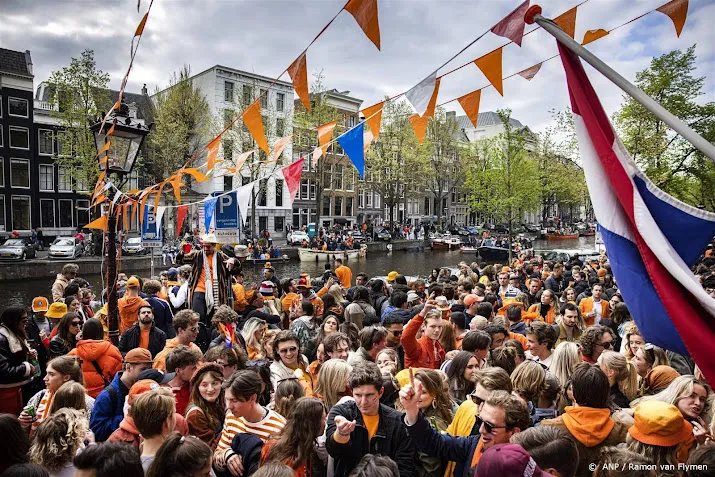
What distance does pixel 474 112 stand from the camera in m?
4.38

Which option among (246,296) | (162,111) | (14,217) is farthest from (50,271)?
(246,296)

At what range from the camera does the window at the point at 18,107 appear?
102 feet

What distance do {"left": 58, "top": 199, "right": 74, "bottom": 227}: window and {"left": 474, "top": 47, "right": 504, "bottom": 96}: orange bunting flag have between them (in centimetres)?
3762

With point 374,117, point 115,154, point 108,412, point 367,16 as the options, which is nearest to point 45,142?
point 115,154

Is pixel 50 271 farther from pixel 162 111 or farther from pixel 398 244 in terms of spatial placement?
pixel 398 244

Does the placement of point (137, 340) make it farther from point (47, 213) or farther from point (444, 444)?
point (47, 213)

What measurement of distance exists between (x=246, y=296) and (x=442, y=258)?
95.8 feet

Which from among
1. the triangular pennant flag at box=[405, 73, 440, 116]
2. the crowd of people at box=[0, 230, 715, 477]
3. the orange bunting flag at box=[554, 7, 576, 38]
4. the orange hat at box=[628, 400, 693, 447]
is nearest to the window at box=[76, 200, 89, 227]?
the crowd of people at box=[0, 230, 715, 477]

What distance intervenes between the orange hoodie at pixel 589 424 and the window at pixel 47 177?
3850cm

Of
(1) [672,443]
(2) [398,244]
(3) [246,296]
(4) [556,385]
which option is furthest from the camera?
(2) [398,244]

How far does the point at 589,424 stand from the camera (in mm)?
2811

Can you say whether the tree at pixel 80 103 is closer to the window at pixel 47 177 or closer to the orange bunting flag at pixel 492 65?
the window at pixel 47 177

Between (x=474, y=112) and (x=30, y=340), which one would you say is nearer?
(x=474, y=112)

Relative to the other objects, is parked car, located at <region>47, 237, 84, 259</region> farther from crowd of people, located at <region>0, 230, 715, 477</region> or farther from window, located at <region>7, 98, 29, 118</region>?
crowd of people, located at <region>0, 230, 715, 477</region>
